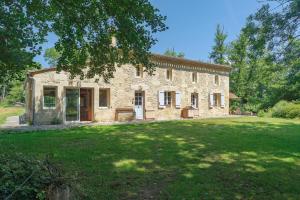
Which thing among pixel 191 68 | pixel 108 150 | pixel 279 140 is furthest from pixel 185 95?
pixel 108 150

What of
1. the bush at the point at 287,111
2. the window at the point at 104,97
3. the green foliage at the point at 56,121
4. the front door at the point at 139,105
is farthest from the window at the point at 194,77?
the green foliage at the point at 56,121

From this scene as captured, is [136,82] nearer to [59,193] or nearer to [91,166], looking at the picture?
[91,166]

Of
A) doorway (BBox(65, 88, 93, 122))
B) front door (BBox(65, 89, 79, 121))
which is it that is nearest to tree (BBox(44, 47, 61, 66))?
doorway (BBox(65, 88, 93, 122))

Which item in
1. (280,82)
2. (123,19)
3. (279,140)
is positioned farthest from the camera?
(280,82)

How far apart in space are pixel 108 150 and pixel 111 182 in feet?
9.44

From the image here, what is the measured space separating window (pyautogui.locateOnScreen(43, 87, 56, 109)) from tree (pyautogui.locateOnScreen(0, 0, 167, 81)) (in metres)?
9.25

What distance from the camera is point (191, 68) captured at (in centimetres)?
2562

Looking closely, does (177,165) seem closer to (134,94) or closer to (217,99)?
(134,94)

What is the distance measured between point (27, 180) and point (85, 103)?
1717cm

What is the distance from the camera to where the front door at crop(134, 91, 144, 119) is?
22.2 m

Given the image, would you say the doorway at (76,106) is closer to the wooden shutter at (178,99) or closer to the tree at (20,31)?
the wooden shutter at (178,99)

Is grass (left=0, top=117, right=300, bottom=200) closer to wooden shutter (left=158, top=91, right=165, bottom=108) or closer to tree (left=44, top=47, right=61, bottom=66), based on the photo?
wooden shutter (left=158, top=91, right=165, bottom=108)

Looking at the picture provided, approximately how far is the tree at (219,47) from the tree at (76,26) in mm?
34587

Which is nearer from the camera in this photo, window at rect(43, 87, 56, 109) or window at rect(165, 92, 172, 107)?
window at rect(43, 87, 56, 109)
